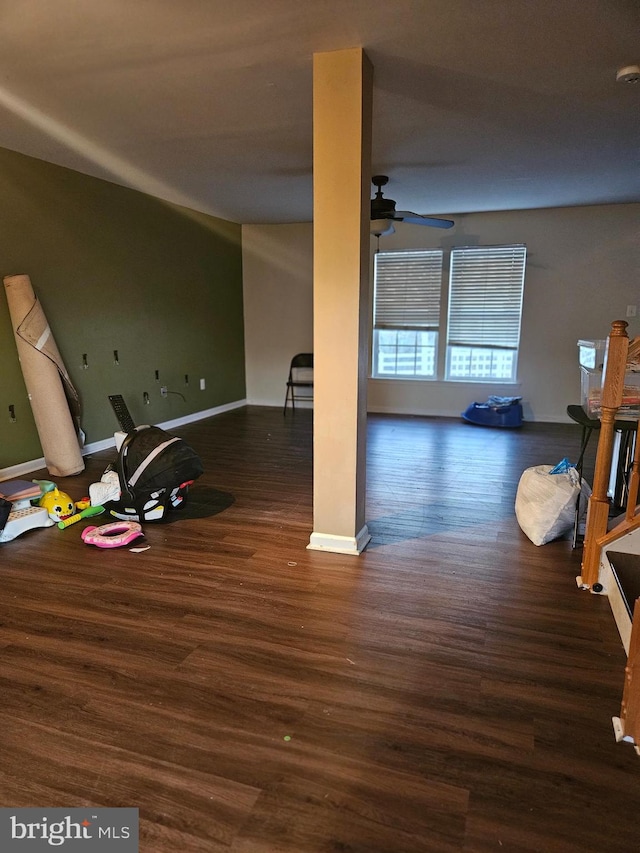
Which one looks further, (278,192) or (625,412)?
(278,192)

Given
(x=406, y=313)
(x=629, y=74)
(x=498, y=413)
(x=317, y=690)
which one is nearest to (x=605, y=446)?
(x=317, y=690)

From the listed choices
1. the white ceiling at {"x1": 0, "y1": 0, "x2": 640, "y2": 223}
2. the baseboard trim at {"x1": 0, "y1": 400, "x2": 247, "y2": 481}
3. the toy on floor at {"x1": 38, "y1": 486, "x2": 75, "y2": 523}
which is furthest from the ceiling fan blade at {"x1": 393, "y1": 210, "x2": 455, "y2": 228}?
the baseboard trim at {"x1": 0, "y1": 400, "x2": 247, "y2": 481}

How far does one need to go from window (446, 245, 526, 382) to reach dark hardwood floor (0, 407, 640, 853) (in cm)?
358

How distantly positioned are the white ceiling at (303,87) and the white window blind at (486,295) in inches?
59.8

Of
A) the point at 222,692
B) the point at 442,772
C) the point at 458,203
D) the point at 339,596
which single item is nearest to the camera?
the point at 442,772

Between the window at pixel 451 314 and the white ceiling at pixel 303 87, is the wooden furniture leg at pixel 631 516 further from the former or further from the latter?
the window at pixel 451 314

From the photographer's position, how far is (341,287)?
254cm

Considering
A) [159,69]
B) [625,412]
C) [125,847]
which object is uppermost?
[159,69]

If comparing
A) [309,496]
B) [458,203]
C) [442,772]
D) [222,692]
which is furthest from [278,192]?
[442,772]

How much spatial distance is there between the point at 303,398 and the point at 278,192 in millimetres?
2795

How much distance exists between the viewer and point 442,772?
1.46 metres

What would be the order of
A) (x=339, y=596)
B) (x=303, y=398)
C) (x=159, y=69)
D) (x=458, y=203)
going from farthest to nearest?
(x=303, y=398) < (x=458, y=203) < (x=159, y=69) < (x=339, y=596)

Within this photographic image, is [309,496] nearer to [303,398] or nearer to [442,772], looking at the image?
[442,772]

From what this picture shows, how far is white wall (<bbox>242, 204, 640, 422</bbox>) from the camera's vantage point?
5750mm
